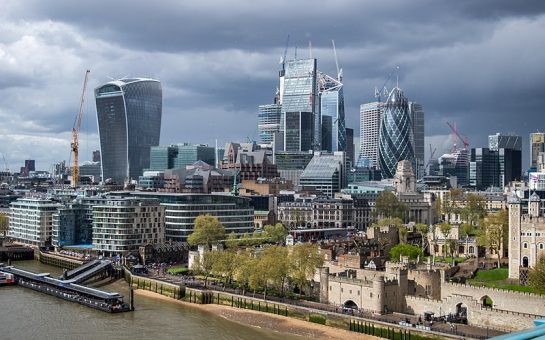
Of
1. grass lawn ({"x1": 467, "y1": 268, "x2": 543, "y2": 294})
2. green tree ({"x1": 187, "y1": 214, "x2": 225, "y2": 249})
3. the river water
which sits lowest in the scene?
the river water

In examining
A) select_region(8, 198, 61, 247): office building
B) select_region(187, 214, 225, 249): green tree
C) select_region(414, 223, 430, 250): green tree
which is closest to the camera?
select_region(187, 214, 225, 249): green tree

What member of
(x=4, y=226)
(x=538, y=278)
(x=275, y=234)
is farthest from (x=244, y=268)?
(x=4, y=226)

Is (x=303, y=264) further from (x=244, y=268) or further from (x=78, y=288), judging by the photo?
(x=78, y=288)

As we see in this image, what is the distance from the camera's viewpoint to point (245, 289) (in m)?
93.9

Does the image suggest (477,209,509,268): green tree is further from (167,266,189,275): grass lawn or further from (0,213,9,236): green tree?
(0,213,9,236): green tree

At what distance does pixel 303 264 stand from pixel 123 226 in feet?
168

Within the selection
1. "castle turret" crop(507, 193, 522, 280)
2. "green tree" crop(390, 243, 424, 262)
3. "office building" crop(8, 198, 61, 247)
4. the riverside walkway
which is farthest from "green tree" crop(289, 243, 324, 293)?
"office building" crop(8, 198, 61, 247)

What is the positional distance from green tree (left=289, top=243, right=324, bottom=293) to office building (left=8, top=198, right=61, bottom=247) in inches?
3183

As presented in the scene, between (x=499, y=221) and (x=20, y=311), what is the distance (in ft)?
246

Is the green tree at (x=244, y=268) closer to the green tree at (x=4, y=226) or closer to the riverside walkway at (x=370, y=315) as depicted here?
the riverside walkway at (x=370, y=315)

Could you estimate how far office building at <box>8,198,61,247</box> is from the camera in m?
155

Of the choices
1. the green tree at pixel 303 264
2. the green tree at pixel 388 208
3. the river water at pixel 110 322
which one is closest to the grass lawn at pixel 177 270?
the river water at pixel 110 322

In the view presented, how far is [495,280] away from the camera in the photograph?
304 ft

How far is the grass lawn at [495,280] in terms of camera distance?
85.2 metres
